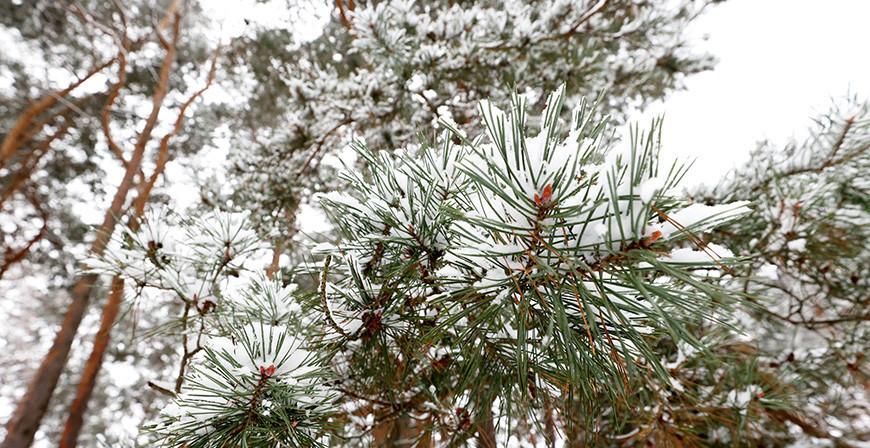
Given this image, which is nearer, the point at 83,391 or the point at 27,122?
the point at 83,391

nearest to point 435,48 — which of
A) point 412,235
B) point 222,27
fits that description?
point 412,235

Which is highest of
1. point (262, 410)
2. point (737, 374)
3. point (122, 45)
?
point (122, 45)

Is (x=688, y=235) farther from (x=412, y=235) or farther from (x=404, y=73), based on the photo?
(x=404, y=73)

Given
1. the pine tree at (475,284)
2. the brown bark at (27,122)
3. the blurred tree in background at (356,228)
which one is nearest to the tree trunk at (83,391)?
the blurred tree in background at (356,228)

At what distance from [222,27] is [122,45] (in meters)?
1.04

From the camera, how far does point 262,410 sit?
0.59 metres

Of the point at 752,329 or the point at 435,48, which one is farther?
the point at 752,329

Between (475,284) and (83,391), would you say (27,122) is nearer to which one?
(83,391)

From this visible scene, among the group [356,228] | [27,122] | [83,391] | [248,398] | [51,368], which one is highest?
[356,228]

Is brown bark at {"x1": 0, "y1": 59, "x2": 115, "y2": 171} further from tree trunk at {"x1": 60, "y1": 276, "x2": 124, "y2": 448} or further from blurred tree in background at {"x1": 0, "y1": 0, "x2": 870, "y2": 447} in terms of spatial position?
tree trunk at {"x1": 60, "y1": 276, "x2": 124, "y2": 448}

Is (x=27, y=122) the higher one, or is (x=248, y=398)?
(x=248, y=398)

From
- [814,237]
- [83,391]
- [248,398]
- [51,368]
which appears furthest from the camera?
[51,368]

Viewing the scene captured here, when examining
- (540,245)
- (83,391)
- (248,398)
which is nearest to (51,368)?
(83,391)

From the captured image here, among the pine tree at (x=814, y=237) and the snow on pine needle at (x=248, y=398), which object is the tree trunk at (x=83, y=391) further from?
the pine tree at (x=814, y=237)
